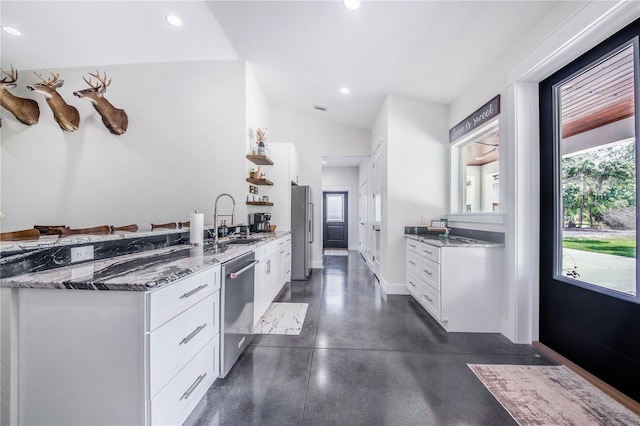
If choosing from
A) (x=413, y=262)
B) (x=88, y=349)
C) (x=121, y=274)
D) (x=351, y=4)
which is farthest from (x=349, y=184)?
(x=88, y=349)

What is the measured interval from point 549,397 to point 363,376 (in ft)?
3.86

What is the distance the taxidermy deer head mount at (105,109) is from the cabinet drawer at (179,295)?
3324 millimetres

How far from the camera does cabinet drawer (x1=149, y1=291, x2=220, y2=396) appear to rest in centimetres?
108

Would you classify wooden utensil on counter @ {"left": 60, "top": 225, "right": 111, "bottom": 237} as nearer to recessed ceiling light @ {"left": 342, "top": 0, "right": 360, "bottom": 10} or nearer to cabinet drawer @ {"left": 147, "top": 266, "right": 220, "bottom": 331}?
cabinet drawer @ {"left": 147, "top": 266, "right": 220, "bottom": 331}

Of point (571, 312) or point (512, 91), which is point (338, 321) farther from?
point (512, 91)

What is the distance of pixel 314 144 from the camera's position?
208 inches

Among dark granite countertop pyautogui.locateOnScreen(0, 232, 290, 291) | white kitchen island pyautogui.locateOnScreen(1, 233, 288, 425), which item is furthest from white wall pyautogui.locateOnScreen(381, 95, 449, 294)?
white kitchen island pyautogui.locateOnScreen(1, 233, 288, 425)

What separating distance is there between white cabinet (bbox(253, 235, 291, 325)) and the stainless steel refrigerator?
13.4 inches

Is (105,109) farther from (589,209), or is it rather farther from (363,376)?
(589,209)

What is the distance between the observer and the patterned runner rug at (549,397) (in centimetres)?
141

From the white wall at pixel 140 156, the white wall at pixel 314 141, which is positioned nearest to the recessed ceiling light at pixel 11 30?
the white wall at pixel 140 156

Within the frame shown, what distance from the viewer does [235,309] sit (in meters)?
1.88

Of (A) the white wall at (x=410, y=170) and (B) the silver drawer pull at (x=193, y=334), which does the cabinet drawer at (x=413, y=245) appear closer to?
(A) the white wall at (x=410, y=170)

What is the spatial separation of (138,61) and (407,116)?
4.06 m
